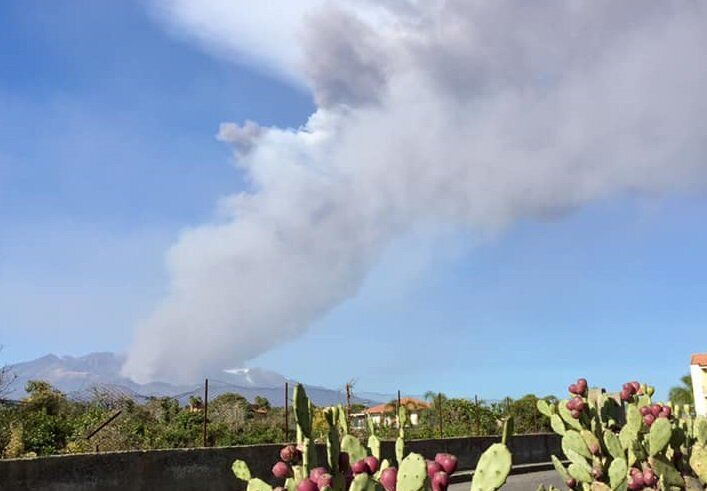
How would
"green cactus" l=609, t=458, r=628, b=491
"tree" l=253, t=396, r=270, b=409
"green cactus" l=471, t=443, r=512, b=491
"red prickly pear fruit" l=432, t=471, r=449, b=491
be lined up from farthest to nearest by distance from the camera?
"tree" l=253, t=396, r=270, b=409 → "green cactus" l=609, t=458, r=628, b=491 → "green cactus" l=471, t=443, r=512, b=491 → "red prickly pear fruit" l=432, t=471, r=449, b=491

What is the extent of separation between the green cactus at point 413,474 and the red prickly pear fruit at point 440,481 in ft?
0.42

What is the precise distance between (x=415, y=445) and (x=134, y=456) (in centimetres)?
823

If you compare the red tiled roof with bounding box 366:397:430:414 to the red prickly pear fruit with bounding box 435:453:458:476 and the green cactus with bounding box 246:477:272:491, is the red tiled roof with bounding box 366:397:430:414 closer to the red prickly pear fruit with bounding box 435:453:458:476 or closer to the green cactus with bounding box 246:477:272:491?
the green cactus with bounding box 246:477:272:491

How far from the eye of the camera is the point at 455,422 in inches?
1037

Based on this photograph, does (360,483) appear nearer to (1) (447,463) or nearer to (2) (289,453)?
(1) (447,463)

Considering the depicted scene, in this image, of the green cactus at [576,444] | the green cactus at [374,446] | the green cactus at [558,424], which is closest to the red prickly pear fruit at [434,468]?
the green cactus at [374,446]

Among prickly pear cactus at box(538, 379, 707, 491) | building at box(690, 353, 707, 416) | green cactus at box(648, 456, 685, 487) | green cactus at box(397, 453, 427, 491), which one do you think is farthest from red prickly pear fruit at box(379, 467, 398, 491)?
building at box(690, 353, 707, 416)

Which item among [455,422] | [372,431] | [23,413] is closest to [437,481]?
[372,431]

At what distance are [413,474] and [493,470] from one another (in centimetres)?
31

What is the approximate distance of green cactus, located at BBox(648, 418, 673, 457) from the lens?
13.6 ft

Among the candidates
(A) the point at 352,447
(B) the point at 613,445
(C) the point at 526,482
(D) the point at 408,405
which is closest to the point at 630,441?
(B) the point at 613,445

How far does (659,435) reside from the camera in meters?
4.17

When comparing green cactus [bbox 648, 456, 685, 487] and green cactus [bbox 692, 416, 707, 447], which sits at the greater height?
green cactus [bbox 692, 416, 707, 447]

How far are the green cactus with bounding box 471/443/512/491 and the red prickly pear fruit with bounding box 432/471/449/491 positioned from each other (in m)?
0.32
